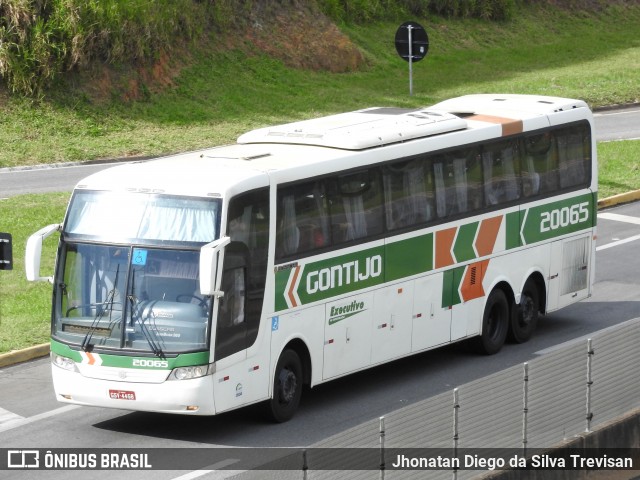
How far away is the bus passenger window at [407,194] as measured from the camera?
1723 cm

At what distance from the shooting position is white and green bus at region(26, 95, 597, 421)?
1464 centimetres

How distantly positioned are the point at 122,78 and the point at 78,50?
1.76m

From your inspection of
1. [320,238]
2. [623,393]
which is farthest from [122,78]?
[623,393]

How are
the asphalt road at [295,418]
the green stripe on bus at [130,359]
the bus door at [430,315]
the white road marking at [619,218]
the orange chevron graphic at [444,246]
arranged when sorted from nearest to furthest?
the green stripe on bus at [130,359] < the asphalt road at [295,418] < the bus door at [430,315] < the orange chevron graphic at [444,246] < the white road marking at [619,218]

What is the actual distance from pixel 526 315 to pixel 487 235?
5.51ft

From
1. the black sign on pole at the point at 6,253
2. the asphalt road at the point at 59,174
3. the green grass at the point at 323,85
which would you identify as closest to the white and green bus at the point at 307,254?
the black sign on pole at the point at 6,253

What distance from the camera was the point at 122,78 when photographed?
39.3 metres

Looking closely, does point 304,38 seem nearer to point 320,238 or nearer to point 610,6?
point 610,6

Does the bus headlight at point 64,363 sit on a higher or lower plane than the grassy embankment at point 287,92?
higher

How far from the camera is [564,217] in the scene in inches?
805

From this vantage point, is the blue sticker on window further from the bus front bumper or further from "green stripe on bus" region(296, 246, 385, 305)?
"green stripe on bus" region(296, 246, 385, 305)

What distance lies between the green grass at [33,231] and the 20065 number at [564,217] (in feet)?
24.0

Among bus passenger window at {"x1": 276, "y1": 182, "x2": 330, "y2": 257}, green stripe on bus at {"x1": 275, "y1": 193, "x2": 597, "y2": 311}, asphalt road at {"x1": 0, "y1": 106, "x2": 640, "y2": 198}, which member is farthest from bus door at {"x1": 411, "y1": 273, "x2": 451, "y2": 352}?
asphalt road at {"x1": 0, "y1": 106, "x2": 640, "y2": 198}

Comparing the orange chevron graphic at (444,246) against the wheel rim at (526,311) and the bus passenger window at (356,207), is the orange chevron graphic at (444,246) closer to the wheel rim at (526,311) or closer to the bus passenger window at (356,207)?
the bus passenger window at (356,207)
